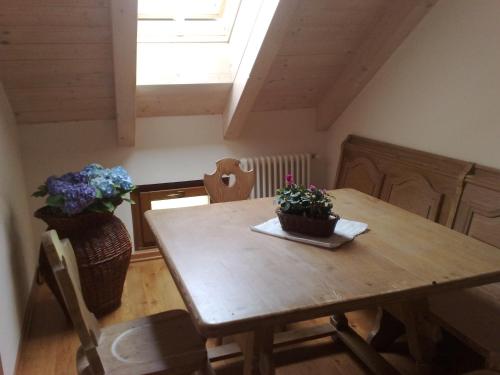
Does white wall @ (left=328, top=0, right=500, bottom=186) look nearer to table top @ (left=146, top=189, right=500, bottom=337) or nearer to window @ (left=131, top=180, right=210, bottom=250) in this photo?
table top @ (left=146, top=189, right=500, bottom=337)

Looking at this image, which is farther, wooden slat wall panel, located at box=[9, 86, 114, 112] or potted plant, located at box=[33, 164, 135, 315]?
wooden slat wall panel, located at box=[9, 86, 114, 112]

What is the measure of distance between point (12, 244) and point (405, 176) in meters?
2.29

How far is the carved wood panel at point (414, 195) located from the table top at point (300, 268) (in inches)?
26.9

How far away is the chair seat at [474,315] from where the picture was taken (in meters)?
1.66

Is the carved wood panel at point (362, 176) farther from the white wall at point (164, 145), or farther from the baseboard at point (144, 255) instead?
the baseboard at point (144, 255)

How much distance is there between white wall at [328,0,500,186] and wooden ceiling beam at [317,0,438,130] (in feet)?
0.18

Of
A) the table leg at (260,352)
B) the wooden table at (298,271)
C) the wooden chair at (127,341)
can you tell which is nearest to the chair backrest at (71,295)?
the wooden chair at (127,341)

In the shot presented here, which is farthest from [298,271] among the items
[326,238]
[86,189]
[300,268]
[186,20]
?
[186,20]

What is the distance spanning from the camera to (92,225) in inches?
101

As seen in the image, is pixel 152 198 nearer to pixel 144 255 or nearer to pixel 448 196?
pixel 144 255

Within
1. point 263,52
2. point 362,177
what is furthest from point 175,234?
point 362,177

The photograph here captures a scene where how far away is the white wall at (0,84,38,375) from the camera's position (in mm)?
2025

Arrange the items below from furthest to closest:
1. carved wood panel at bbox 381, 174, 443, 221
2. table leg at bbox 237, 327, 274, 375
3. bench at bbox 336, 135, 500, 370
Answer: carved wood panel at bbox 381, 174, 443, 221
bench at bbox 336, 135, 500, 370
table leg at bbox 237, 327, 274, 375

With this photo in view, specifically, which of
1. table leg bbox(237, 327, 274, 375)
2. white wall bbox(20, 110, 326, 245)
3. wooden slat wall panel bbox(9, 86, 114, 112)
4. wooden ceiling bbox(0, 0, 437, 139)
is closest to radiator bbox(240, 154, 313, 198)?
white wall bbox(20, 110, 326, 245)
